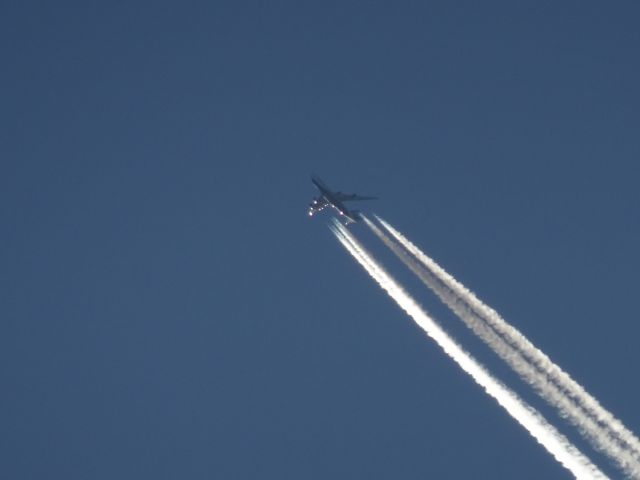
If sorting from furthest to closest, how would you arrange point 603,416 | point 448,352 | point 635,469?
point 448,352 < point 603,416 < point 635,469

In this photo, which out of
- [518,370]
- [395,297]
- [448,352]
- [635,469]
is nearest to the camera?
[635,469]

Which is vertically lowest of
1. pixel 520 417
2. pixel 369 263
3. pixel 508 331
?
pixel 520 417

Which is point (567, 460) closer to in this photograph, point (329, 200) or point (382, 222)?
point (382, 222)

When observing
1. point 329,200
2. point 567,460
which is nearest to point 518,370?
point 567,460

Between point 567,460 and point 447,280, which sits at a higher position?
point 447,280

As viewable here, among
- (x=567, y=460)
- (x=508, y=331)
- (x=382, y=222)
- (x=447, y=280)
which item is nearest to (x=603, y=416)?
(x=567, y=460)

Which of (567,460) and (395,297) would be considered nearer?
(567,460)
